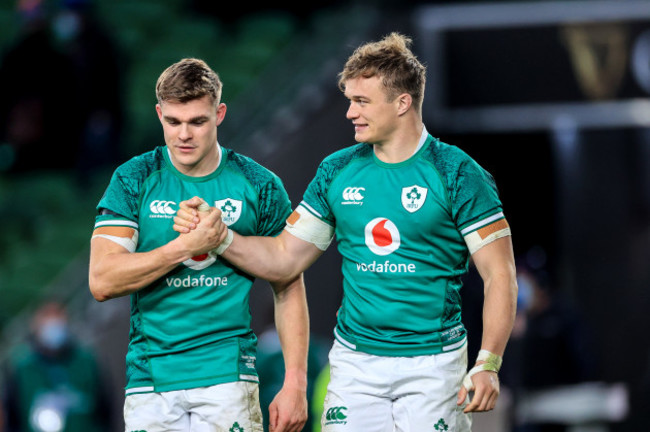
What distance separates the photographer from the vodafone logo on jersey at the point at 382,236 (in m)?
5.04

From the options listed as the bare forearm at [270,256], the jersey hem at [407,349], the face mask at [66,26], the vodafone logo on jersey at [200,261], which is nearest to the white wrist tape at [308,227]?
the bare forearm at [270,256]

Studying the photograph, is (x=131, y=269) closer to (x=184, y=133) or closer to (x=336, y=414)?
(x=184, y=133)

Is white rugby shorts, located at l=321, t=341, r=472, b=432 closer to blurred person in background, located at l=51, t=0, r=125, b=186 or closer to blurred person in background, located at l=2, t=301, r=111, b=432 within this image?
blurred person in background, located at l=2, t=301, r=111, b=432

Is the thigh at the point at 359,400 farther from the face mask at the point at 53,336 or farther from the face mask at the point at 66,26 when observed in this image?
the face mask at the point at 66,26

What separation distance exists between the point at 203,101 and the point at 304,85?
20.2ft

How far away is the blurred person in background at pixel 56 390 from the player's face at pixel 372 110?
493 centimetres

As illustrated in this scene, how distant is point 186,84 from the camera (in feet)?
16.4

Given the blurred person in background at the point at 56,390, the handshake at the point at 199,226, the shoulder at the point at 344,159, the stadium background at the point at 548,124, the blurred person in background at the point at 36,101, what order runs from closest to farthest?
the handshake at the point at 199,226, the shoulder at the point at 344,159, the blurred person in background at the point at 56,390, the stadium background at the point at 548,124, the blurred person in background at the point at 36,101

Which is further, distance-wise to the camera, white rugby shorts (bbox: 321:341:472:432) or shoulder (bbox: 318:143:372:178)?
shoulder (bbox: 318:143:372:178)

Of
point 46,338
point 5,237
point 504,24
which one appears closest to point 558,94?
point 504,24

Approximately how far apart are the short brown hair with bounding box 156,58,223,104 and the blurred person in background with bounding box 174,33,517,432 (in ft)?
1.47

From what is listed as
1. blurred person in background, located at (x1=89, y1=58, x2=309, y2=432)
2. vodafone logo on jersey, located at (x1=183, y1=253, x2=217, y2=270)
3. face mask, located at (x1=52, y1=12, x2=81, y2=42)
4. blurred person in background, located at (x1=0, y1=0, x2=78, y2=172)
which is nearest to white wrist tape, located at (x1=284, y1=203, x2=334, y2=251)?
blurred person in background, located at (x1=89, y1=58, x2=309, y2=432)

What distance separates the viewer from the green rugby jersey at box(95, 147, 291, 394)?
5023mm

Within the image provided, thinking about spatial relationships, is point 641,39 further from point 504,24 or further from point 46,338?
point 46,338
